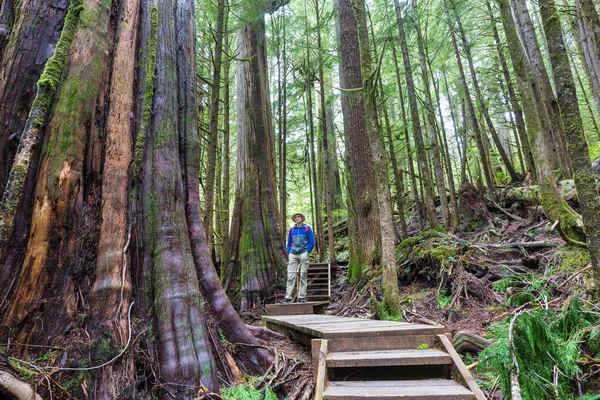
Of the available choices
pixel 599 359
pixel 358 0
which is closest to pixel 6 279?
pixel 599 359

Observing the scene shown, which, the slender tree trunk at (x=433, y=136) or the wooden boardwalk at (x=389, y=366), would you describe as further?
the slender tree trunk at (x=433, y=136)

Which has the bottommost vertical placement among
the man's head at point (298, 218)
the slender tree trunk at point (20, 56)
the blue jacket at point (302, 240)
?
the blue jacket at point (302, 240)

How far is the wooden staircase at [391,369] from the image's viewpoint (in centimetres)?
250

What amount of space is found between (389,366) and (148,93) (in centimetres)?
352

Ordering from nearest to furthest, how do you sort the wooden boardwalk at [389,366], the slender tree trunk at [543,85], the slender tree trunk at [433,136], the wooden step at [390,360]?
the wooden boardwalk at [389,366], the wooden step at [390,360], the slender tree trunk at [543,85], the slender tree trunk at [433,136]

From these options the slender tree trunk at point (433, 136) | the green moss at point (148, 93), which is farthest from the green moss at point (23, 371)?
the slender tree trunk at point (433, 136)

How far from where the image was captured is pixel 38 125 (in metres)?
2.60

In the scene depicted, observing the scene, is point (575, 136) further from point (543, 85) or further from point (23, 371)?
point (543, 85)

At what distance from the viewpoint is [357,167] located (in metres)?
7.80

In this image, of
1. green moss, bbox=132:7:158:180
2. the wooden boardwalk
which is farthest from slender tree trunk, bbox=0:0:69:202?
the wooden boardwalk

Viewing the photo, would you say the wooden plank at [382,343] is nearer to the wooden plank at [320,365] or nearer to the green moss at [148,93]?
the wooden plank at [320,365]

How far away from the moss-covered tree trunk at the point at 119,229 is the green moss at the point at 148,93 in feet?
0.04

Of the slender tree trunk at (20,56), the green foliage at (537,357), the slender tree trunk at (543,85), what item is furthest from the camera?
the slender tree trunk at (543,85)

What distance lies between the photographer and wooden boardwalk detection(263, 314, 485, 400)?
252 cm
